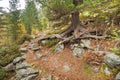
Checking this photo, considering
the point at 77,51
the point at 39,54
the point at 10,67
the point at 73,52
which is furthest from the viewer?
the point at 39,54

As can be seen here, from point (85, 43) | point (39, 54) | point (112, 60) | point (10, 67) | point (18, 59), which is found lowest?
point (10, 67)

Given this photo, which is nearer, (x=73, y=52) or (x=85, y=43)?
(x=73, y=52)

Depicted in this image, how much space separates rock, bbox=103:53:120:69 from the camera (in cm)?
908

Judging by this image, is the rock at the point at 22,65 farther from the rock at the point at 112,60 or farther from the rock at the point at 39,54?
the rock at the point at 112,60

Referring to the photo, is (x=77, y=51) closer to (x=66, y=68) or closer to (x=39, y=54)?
(x=66, y=68)

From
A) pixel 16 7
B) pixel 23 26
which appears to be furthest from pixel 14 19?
pixel 23 26

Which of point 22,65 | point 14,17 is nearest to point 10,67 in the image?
point 22,65

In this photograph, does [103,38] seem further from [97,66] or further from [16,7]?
[16,7]

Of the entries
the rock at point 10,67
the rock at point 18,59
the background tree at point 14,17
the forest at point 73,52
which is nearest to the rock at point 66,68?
→ the forest at point 73,52

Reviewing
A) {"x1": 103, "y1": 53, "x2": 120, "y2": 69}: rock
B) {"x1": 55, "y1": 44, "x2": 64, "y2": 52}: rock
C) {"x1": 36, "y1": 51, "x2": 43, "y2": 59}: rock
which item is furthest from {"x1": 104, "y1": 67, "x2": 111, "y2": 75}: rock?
{"x1": 36, "y1": 51, "x2": 43, "y2": 59}: rock

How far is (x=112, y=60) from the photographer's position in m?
9.30

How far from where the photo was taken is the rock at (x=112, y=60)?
9.08 metres

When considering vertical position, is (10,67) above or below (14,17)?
below

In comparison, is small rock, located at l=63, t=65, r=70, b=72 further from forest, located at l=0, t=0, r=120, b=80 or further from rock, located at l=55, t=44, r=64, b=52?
rock, located at l=55, t=44, r=64, b=52
